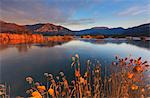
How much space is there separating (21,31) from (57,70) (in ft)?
68.1

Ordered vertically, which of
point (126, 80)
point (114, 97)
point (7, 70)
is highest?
point (126, 80)

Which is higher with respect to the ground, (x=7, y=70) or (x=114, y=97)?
(x=114, y=97)

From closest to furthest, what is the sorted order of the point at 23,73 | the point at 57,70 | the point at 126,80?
the point at 126,80, the point at 23,73, the point at 57,70

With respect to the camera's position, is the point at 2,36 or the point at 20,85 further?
the point at 2,36

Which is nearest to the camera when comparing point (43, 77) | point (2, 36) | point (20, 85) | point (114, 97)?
point (114, 97)

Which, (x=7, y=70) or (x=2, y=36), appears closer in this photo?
(x=7, y=70)

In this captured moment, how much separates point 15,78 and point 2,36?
16217 mm

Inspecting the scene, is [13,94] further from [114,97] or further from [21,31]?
[21,31]

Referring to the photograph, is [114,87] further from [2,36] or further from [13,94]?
[2,36]

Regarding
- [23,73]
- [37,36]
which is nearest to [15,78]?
[23,73]

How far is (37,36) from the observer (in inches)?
1048

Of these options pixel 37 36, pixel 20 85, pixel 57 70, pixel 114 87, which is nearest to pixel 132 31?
pixel 37 36

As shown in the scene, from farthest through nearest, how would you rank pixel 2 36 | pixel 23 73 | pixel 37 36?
pixel 37 36 → pixel 2 36 → pixel 23 73

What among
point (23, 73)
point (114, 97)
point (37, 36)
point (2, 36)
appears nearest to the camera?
point (114, 97)
